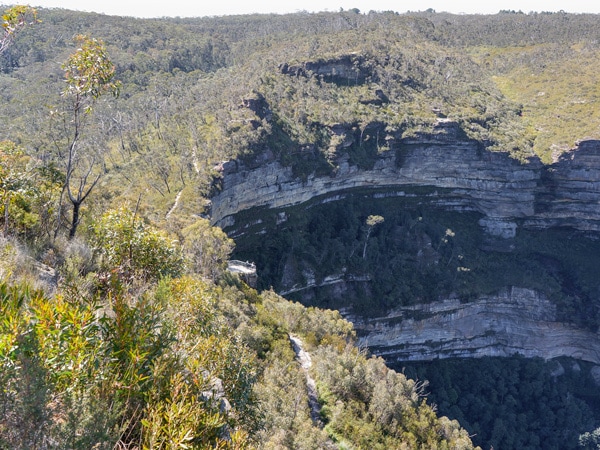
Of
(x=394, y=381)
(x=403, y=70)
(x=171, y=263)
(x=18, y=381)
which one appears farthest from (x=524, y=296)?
(x=18, y=381)

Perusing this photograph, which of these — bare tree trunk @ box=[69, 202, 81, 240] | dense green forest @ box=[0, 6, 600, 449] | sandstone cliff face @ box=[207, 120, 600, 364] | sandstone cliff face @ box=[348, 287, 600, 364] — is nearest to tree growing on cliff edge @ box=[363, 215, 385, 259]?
dense green forest @ box=[0, 6, 600, 449]

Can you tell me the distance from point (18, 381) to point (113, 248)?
5098 mm

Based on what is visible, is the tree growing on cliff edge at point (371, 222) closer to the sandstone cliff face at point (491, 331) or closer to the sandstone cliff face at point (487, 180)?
the sandstone cliff face at point (487, 180)

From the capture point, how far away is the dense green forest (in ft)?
17.6

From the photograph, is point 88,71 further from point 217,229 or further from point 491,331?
point 491,331

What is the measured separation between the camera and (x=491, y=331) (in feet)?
171

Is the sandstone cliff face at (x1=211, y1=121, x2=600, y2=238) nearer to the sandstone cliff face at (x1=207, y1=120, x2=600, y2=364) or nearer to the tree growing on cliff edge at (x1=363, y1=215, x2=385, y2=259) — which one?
Result: the sandstone cliff face at (x1=207, y1=120, x2=600, y2=364)

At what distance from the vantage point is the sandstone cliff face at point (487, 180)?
52.2m

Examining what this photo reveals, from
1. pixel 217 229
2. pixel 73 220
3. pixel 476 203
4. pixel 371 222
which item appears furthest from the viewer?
pixel 476 203

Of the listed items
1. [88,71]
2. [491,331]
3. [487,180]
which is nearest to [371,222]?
[487,180]

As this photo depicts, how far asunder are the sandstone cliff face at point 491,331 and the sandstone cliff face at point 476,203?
115mm

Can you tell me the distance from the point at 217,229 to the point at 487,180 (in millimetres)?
40340

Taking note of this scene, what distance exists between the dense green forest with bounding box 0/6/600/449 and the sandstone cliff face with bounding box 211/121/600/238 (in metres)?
2.05

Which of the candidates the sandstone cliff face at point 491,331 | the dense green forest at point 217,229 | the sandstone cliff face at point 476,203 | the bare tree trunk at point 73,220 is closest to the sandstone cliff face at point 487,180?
the sandstone cliff face at point 476,203
